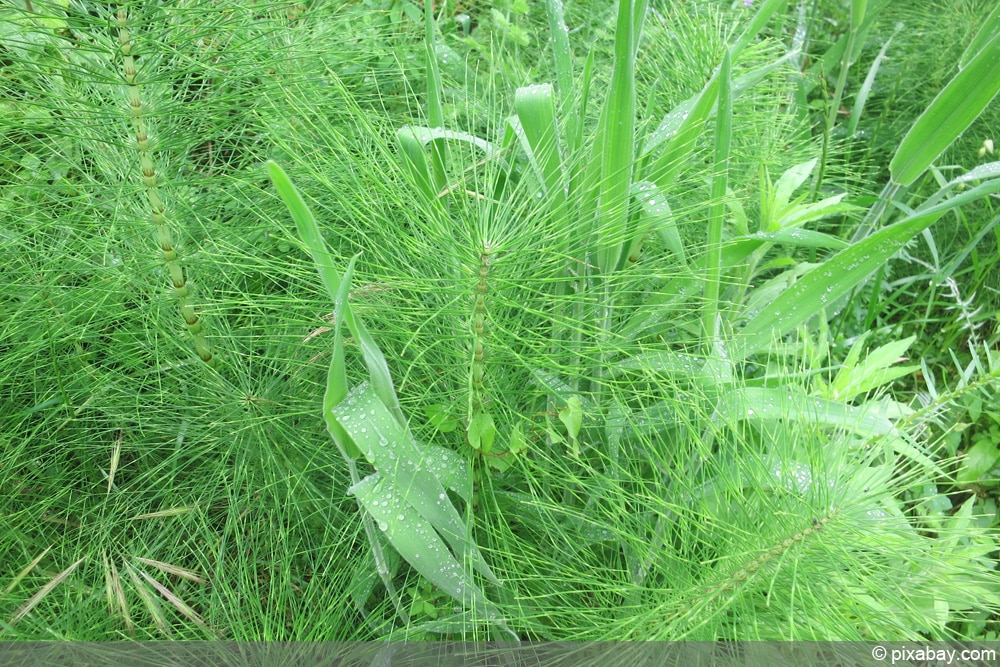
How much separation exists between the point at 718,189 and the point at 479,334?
1.36 feet

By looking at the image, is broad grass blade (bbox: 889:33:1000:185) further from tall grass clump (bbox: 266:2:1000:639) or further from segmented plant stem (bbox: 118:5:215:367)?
segmented plant stem (bbox: 118:5:215:367)

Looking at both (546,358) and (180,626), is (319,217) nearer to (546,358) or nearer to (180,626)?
(546,358)

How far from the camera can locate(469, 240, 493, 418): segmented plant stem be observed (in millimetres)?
926

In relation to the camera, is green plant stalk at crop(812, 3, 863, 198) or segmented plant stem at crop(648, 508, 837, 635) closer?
segmented plant stem at crop(648, 508, 837, 635)

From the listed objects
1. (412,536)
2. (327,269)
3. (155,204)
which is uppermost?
(327,269)

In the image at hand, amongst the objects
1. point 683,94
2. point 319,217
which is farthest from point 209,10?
point 683,94

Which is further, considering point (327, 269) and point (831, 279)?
point (831, 279)

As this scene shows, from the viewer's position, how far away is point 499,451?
109cm

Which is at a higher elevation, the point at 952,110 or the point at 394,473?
the point at 952,110

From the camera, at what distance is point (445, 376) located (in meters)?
1.13

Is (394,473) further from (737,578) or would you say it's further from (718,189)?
(718,189)

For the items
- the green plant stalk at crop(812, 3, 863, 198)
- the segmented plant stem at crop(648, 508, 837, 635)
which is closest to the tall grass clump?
the segmented plant stem at crop(648, 508, 837, 635)

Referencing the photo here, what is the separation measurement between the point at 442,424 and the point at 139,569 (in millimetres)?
593

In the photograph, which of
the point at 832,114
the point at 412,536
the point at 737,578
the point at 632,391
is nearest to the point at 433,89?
the point at 632,391
